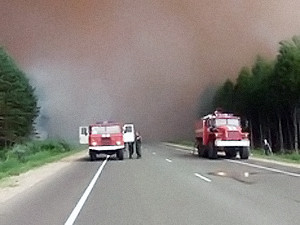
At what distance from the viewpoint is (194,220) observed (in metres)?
10.7

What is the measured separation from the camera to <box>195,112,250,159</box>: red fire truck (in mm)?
35188

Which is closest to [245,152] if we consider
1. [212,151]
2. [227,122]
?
[212,151]

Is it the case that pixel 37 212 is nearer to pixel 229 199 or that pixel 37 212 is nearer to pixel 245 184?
pixel 229 199

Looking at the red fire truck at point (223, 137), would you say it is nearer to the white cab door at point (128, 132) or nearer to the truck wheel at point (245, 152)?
the truck wheel at point (245, 152)

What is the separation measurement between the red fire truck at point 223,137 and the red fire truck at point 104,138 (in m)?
5.31

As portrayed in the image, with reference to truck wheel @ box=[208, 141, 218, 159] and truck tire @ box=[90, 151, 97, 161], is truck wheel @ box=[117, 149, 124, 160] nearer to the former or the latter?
truck tire @ box=[90, 151, 97, 161]

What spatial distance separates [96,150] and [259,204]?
26013 mm

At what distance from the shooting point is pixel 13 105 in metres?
64.2

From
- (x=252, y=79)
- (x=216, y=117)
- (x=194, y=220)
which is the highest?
(x=252, y=79)

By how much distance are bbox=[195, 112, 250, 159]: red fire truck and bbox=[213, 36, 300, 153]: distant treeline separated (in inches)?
78.3

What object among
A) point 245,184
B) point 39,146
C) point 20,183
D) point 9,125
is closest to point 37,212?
point 245,184

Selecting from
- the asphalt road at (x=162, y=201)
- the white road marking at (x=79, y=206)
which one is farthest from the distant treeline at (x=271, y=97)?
the white road marking at (x=79, y=206)

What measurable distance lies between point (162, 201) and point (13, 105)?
5258cm

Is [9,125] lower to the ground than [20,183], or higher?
higher
